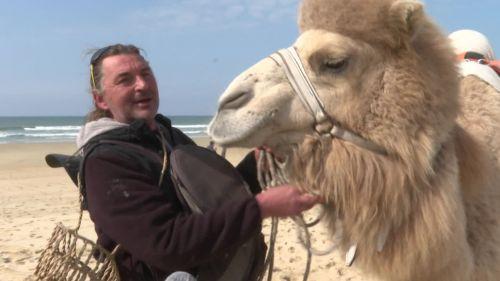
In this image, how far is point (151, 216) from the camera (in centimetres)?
230

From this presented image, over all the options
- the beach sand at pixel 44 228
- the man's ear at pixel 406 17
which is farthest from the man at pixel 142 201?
the man's ear at pixel 406 17

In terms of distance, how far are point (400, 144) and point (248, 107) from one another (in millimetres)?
641

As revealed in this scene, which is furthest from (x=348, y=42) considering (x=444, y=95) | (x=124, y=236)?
(x=124, y=236)

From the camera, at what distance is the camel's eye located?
2.30m

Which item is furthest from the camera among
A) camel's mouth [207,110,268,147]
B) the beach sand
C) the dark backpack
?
the beach sand

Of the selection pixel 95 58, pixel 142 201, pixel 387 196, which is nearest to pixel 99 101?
pixel 95 58

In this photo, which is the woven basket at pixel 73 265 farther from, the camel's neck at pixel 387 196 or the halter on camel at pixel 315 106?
the halter on camel at pixel 315 106

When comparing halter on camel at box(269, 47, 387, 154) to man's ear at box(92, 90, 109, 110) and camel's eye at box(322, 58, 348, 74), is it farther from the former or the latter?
man's ear at box(92, 90, 109, 110)

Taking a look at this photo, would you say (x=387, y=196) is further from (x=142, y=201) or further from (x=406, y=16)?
(x=142, y=201)

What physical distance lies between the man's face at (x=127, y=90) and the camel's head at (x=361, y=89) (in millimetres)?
641

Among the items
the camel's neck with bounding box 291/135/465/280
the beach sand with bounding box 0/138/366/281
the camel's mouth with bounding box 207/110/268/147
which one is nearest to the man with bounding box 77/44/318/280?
the camel's neck with bounding box 291/135/465/280

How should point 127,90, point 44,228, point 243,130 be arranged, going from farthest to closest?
point 44,228
point 127,90
point 243,130

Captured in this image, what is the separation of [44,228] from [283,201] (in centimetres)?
614

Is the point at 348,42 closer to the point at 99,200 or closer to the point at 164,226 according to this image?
the point at 164,226
